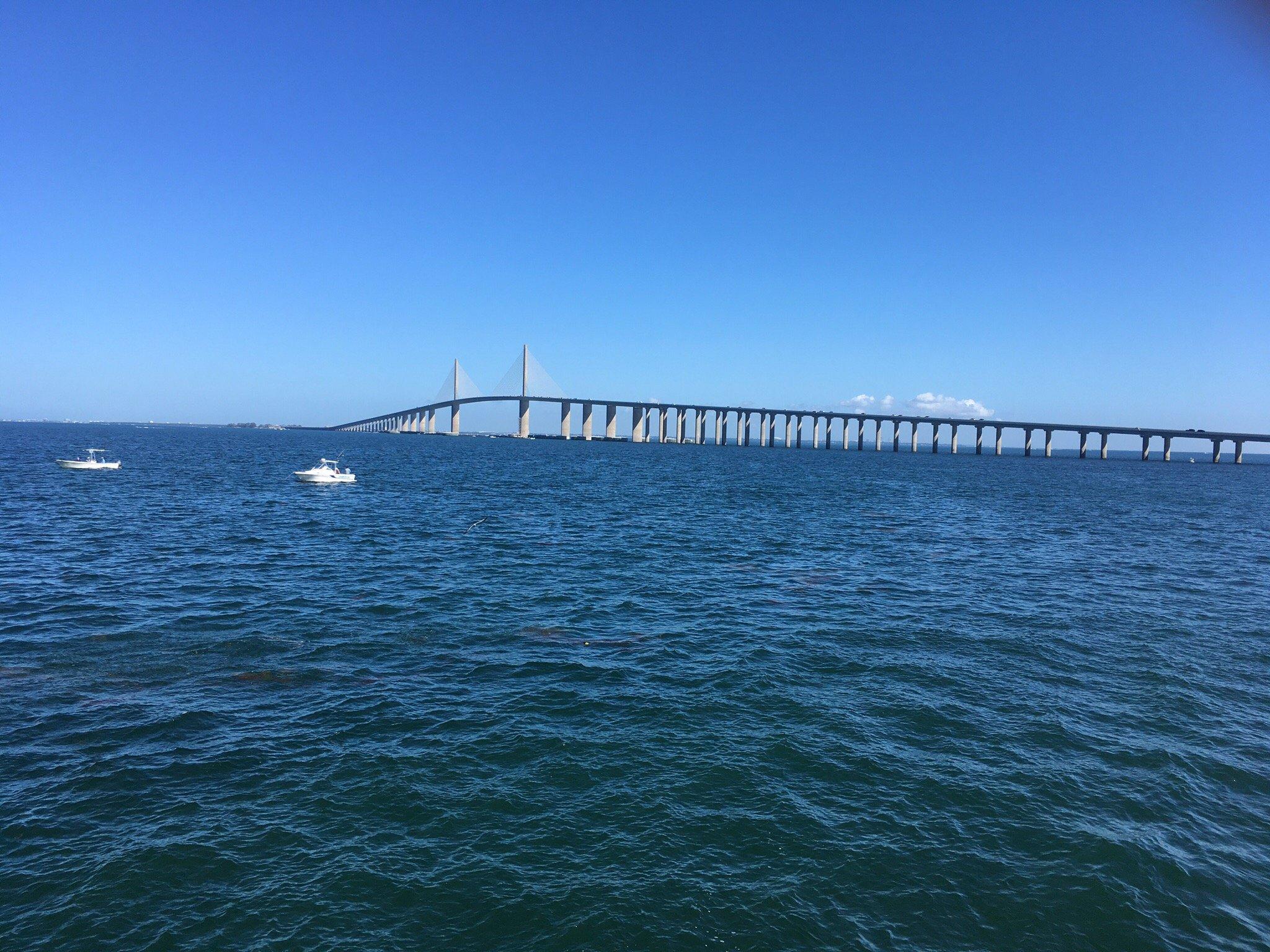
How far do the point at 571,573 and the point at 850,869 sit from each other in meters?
22.2

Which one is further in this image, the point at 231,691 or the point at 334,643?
the point at 334,643

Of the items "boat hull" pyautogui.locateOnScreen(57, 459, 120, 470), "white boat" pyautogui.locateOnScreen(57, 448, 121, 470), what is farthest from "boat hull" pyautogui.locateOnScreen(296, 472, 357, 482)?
"boat hull" pyautogui.locateOnScreen(57, 459, 120, 470)

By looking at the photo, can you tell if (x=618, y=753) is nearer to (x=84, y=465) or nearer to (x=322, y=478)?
(x=322, y=478)

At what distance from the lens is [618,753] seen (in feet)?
49.4

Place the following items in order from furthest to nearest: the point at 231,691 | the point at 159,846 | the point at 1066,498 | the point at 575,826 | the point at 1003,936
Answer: the point at 1066,498, the point at 231,691, the point at 575,826, the point at 159,846, the point at 1003,936

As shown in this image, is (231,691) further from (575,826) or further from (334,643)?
(575,826)

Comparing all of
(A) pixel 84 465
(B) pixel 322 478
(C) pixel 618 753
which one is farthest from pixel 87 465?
(C) pixel 618 753

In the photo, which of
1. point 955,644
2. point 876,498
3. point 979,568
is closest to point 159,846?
point 955,644

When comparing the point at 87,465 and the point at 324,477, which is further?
the point at 87,465

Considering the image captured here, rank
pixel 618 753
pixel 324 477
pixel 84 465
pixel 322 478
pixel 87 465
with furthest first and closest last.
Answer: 1. pixel 87 465
2. pixel 84 465
3. pixel 324 477
4. pixel 322 478
5. pixel 618 753

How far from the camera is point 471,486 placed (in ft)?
249

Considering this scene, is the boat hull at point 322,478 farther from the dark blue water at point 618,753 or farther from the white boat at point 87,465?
the dark blue water at point 618,753

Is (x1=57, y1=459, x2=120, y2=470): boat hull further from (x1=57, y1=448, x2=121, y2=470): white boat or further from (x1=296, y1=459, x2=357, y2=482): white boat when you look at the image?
(x1=296, y1=459, x2=357, y2=482): white boat

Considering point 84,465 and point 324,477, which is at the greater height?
point 324,477
